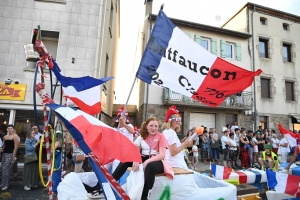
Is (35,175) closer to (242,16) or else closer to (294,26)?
(242,16)

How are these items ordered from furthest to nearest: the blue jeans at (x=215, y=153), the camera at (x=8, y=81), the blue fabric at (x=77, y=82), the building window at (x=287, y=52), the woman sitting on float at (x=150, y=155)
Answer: the building window at (x=287, y=52)
the blue jeans at (x=215, y=153)
the camera at (x=8, y=81)
the blue fabric at (x=77, y=82)
the woman sitting on float at (x=150, y=155)

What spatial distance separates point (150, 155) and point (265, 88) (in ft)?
63.7

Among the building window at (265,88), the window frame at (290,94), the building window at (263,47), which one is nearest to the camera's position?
the building window at (265,88)

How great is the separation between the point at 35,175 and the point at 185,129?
39.5 ft

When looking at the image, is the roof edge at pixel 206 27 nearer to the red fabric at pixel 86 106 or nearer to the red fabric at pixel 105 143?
the red fabric at pixel 86 106

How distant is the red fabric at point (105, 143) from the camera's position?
2058mm

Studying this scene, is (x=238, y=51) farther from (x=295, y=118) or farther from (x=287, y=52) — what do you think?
(x=295, y=118)

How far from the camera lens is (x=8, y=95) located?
8484 mm

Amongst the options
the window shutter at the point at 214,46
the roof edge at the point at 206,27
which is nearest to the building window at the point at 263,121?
the window shutter at the point at 214,46

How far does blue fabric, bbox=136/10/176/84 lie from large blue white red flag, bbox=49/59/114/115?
0.93m

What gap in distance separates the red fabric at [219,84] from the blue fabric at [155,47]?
3.65 feet

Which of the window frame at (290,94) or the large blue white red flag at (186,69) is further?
the window frame at (290,94)

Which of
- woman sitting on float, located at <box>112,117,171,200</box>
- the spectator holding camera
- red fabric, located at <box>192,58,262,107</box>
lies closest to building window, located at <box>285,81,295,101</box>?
the spectator holding camera

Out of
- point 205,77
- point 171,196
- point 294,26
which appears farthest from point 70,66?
point 294,26
